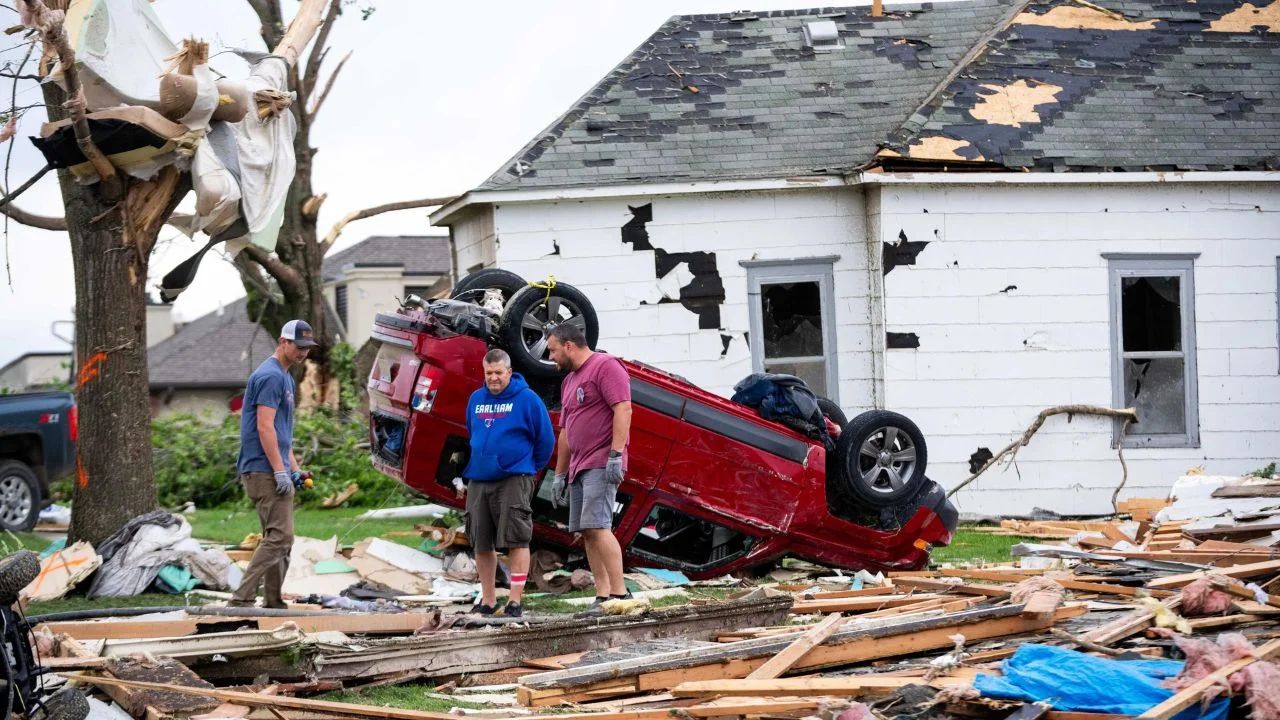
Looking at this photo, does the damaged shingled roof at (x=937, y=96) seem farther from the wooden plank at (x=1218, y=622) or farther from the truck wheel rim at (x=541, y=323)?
the wooden plank at (x=1218, y=622)

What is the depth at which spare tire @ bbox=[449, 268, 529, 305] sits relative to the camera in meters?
11.4

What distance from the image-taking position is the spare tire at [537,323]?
10477 mm

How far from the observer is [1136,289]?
15.8 m

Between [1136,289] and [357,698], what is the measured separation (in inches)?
438

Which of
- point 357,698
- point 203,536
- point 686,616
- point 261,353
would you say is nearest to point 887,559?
point 686,616

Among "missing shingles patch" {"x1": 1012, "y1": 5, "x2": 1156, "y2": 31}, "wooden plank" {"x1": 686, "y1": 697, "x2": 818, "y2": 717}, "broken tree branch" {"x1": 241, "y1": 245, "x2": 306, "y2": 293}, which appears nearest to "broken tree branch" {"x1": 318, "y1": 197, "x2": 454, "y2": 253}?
"broken tree branch" {"x1": 241, "y1": 245, "x2": 306, "y2": 293}

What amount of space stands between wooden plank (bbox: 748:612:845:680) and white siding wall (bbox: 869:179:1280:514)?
25.7ft

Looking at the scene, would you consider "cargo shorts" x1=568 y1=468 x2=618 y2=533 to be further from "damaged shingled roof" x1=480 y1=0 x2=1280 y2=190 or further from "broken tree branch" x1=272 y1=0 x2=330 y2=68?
"damaged shingled roof" x1=480 y1=0 x2=1280 y2=190

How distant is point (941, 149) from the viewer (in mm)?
15125

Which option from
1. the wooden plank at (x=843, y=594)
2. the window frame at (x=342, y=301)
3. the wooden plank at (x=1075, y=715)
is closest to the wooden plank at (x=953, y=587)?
the wooden plank at (x=843, y=594)

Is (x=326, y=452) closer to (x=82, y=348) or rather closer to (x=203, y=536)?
(x=203, y=536)

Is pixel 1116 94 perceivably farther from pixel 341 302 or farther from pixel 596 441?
pixel 341 302

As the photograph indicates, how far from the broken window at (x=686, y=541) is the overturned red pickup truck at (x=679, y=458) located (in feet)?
0.04

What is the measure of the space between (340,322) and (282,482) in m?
38.6
